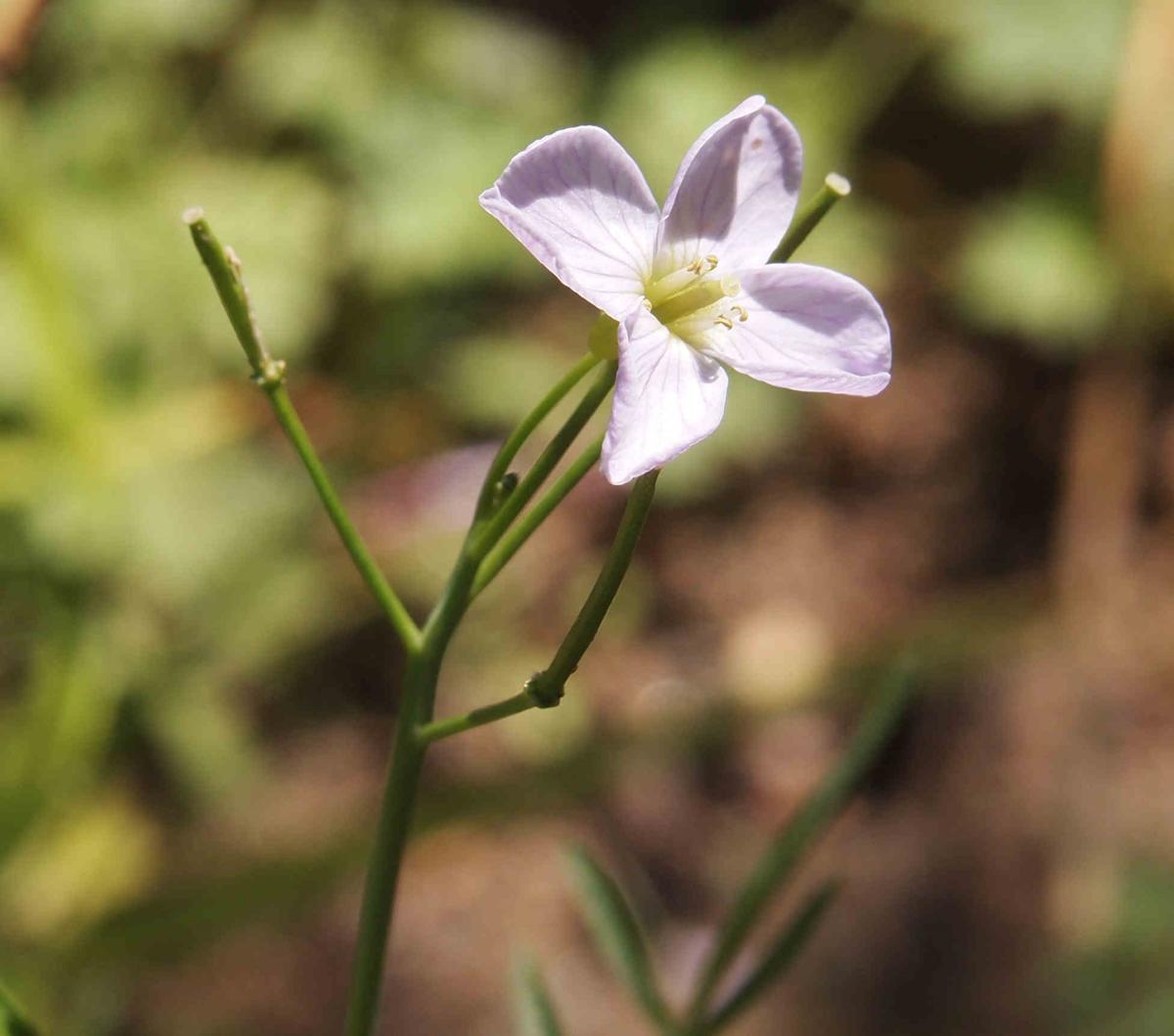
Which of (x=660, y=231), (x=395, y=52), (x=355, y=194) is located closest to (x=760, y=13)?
(x=395, y=52)

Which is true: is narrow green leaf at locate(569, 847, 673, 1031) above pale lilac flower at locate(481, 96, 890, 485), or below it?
below

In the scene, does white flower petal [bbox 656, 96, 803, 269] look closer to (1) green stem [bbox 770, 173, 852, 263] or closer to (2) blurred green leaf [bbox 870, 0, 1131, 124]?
(1) green stem [bbox 770, 173, 852, 263]

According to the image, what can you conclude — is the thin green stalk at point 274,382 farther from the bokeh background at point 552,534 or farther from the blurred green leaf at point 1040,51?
the blurred green leaf at point 1040,51

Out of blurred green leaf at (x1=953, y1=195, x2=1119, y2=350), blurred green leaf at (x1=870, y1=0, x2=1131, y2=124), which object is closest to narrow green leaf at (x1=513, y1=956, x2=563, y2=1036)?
blurred green leaf at (x1=953, y1=195, x2=1119, y2=350)

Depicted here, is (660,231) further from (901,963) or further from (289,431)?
(901,963)

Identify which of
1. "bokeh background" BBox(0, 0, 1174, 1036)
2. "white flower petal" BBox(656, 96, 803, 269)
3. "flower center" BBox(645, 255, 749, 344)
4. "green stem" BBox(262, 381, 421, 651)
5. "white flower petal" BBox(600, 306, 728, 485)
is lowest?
"bokeh background" BBox(0, 0, 1174, 1036)
